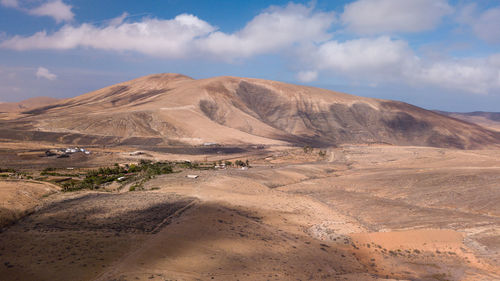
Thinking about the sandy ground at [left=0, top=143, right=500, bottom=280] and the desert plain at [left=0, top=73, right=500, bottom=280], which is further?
the desert plain at [left=0, top=73, right=500, bottom=280]

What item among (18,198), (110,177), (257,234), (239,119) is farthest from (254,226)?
(239,119)

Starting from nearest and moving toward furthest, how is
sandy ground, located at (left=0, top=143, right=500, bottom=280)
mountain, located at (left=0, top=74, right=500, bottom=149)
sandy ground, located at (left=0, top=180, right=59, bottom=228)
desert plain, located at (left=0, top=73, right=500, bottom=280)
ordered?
sandy ground, located at (left=0, top=143, right=500, bottom=280), desert plain, located at (left=0, top=73, right=500, bottom=280), sandy ground, located at (left=0, top=180, right=59, bottom=228), mountain, located at (left=0, top=74, right=500, bottom=149)

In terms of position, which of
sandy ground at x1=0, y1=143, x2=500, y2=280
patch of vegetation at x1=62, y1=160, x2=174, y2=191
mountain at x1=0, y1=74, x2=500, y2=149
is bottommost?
sandy ground at x1=0, y1=143, x2=500, y2=280

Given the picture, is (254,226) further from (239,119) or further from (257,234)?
(239,119)

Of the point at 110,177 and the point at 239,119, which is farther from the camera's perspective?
the point at 239,119

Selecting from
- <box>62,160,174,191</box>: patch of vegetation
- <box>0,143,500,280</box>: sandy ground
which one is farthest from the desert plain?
<box>62,160,174,191</box>: patch of vegetation

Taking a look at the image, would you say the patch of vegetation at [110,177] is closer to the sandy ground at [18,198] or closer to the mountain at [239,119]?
the sandy ground at [18,198]

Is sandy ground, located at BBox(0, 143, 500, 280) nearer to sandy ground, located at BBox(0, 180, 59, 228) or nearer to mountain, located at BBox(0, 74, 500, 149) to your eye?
sandy ground, located at BBox(0, 180, 59, 228)
